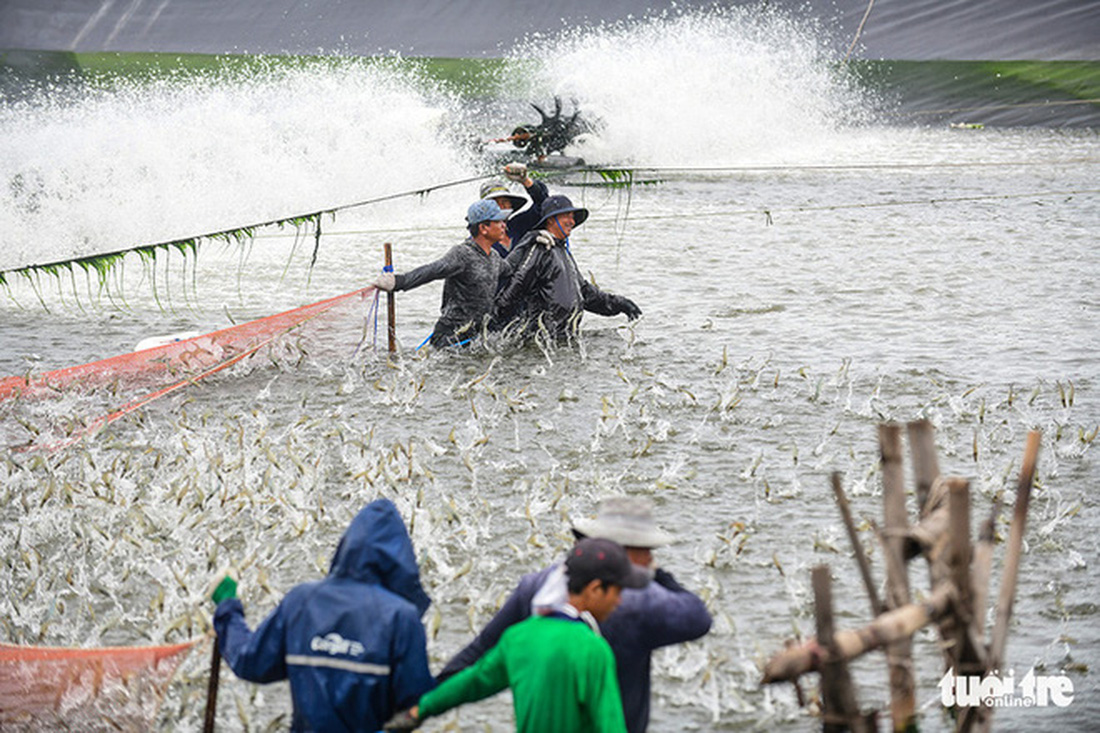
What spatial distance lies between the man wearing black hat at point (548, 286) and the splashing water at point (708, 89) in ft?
59.2

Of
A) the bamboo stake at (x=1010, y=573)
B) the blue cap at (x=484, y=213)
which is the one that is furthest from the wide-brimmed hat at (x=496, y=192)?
the bamboo stake at (x=1010, y=573)

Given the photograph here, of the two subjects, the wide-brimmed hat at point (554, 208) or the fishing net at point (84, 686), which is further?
the wide-brimmed hat at point (554, 208)

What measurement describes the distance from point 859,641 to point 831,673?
12 centimetres

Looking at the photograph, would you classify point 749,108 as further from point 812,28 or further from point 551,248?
point 551,248

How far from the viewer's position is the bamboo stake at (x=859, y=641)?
3486 millimetres

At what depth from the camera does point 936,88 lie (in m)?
37.8

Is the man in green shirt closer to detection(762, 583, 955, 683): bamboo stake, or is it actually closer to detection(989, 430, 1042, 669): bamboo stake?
detection(762, 583, 955, 683): bamboo stake

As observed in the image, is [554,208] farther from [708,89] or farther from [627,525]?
[708,89]

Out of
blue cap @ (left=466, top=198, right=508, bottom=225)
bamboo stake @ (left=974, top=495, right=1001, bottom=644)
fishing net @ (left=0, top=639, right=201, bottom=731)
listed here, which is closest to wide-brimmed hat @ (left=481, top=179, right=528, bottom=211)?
blue cap @ (left=466, top=198, right=508, bottom=225)

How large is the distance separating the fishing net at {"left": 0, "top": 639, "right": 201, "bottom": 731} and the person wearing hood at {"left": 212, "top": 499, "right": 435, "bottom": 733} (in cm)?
78

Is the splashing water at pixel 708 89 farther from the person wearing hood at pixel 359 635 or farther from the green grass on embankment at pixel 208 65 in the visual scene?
the person wearing hood at pixel 359 635

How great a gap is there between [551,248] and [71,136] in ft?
66.6

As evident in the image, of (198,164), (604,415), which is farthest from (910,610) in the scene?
(198,164)

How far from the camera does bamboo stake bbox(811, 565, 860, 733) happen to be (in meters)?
3.46
